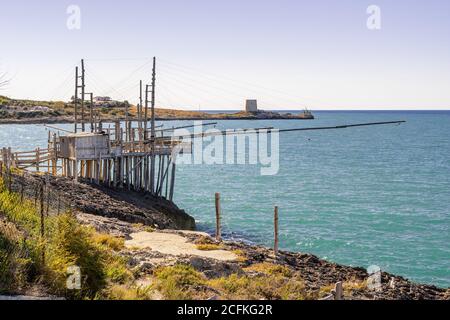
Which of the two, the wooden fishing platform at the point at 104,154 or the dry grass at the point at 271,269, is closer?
the dry grass at the point at 271,269

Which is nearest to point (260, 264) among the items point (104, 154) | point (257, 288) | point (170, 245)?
point (170, 245)

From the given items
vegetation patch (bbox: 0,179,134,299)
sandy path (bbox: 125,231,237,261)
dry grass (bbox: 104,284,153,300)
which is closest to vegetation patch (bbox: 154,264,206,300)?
dry grass (bbox: 104,284,153,300)

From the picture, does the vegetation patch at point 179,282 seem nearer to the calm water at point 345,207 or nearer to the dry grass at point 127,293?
the dry grass at point 127,293

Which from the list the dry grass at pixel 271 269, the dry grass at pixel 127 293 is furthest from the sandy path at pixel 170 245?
the dry grass at pixel 127 293

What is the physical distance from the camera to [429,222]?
38.7 metres

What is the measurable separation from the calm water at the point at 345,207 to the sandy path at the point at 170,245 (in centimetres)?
954

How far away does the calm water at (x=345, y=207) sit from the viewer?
31.4 m

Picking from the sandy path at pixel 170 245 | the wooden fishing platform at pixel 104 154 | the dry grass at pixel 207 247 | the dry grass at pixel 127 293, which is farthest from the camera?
the wooden fishing platform at pixel 104 154

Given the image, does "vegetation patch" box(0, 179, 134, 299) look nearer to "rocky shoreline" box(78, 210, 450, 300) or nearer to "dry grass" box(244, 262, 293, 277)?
"rocky shoreline" box(78, 210, 450, 300)

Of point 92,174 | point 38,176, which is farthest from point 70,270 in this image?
point 92,174
